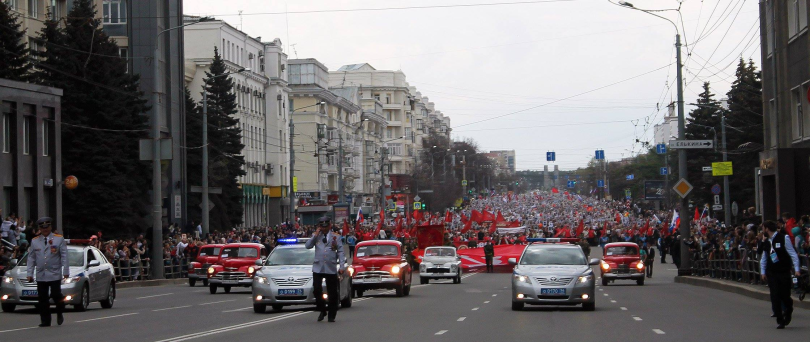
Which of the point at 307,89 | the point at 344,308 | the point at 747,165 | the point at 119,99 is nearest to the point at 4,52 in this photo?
the point at 119,99

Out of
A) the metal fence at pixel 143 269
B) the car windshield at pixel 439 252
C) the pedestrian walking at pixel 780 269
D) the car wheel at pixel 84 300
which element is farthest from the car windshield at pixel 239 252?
the pedestrian walking at pixel 780 269

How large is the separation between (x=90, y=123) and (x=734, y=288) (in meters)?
30.9

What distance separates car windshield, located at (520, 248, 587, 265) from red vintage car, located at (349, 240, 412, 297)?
600cm

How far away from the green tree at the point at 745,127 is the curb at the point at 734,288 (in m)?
30.1

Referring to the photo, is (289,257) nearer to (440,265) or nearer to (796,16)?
(440,265)

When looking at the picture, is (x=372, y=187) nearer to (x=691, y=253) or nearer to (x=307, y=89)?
(x=307, y=89)

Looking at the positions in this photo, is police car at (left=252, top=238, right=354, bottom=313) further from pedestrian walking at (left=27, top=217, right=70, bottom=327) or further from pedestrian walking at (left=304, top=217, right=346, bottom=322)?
pedestrian walking at (left=27, top=217, right=70, bottom=327)

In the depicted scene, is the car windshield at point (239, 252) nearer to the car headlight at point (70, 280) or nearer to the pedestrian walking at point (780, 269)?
the car headlight at point (70, 280)

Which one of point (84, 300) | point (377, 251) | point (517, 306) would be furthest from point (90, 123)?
point (517, 306)

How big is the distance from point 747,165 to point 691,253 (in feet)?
99.6

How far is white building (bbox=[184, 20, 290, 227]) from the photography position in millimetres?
85312

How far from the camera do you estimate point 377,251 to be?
29234mm

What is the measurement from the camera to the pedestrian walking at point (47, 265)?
60.3 ft

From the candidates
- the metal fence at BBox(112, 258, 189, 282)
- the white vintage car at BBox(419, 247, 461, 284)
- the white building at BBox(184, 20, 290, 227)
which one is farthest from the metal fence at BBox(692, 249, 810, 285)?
the white building at BBox(184, 20, 290, 227)
